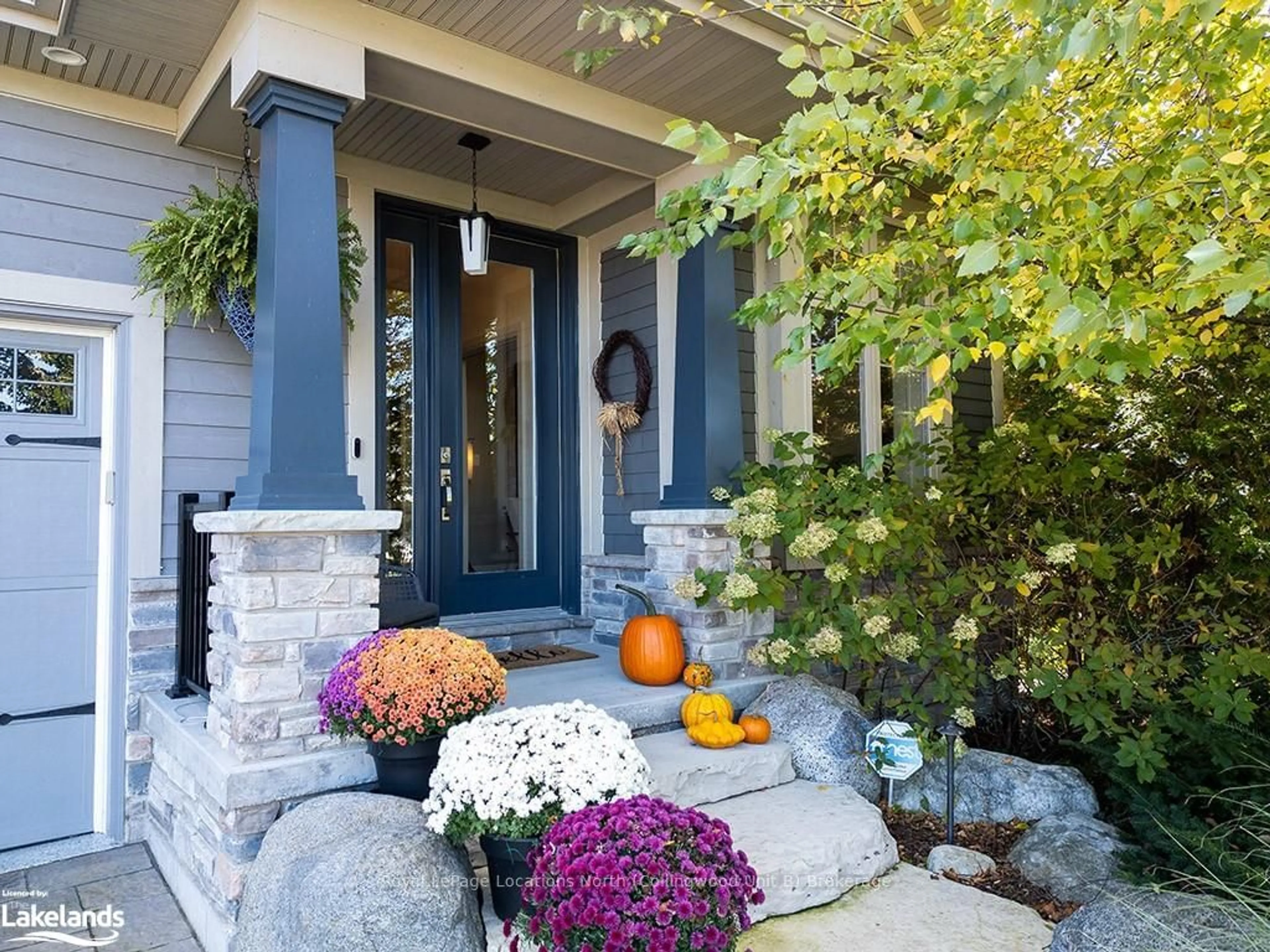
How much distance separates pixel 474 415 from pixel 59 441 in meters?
1.81

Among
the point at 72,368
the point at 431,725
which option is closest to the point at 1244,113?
the point at 431,725

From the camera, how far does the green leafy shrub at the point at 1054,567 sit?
3.26m

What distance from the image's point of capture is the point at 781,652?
3.36 metres

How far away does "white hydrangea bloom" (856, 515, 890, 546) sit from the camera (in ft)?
10.6

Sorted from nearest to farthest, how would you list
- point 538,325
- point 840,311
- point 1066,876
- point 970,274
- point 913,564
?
point 970,274, point 1066,876, point 840,311, point 913,564, point 538,325

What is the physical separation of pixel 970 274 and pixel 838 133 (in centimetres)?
58

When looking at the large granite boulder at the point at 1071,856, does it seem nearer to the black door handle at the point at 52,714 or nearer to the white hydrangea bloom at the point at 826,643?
the white hydrangea bloom at the point at 826,643

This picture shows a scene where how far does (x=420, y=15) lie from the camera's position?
2.91m

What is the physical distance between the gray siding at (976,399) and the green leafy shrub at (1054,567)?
800 mm

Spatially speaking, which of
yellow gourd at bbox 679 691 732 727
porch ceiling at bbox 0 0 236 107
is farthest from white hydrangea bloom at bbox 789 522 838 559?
porch ceiling at bbox 0 0 236 107

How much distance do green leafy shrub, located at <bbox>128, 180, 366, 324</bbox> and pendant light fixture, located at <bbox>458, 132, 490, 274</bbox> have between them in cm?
71

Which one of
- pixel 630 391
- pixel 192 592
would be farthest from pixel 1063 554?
pixel 192 592

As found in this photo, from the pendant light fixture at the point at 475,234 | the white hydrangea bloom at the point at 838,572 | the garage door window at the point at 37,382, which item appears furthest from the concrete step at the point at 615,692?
the garage door window at the point at 37,382

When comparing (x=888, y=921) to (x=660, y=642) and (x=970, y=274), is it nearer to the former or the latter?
(x=660, y=642)
